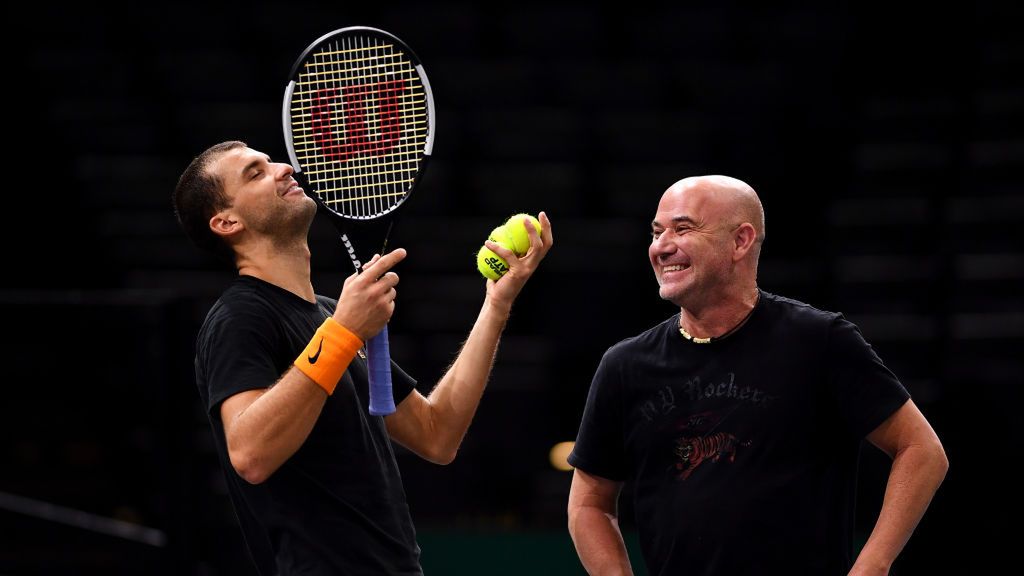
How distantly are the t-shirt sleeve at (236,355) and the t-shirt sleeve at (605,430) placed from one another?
772 mm

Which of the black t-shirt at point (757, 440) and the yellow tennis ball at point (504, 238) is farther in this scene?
the yellow tennis ball at point (504, 238)

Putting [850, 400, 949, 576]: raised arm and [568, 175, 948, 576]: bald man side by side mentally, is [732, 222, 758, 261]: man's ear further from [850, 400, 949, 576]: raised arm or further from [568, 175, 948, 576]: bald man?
[850, 400, 949, 576]: raised arm

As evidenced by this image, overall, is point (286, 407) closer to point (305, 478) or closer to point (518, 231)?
point (305, 478)

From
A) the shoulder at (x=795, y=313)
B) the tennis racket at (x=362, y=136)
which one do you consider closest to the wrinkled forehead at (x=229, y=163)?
the tennis racket at (x=362, y=136)

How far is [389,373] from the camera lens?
9.55ft

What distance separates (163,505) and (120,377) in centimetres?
132

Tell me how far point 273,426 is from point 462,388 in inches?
26.5

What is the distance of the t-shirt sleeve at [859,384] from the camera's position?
295 centimetres

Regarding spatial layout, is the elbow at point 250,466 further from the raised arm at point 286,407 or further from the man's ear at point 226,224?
the man's ear at point 226,224

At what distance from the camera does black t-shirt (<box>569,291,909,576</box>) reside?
2967 millimetres

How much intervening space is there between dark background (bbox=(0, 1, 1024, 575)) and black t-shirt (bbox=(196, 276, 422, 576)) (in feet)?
9.16

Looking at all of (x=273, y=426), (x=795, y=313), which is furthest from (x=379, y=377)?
(x=795, y=313)

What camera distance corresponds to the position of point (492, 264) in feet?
10.3

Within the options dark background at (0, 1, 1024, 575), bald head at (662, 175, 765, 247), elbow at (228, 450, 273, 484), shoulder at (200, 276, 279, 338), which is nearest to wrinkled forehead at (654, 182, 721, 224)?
bald head at (662, 175, 765, 247)
